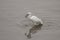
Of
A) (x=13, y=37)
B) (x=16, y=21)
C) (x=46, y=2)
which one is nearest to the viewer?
(x=13, y=37)

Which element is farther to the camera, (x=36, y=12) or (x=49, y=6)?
(x=49, y=6)

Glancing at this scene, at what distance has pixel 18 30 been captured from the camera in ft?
5.08

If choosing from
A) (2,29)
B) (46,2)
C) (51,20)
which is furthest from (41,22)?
(46,2)

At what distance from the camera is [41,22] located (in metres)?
1.61

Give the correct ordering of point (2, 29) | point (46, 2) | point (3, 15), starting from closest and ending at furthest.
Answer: point (2, 29), point (3, 15), point (46, 2)

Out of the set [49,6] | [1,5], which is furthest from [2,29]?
[49,6]

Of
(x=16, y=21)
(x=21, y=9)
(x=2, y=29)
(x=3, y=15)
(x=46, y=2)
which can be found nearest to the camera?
(x=2, y=29)

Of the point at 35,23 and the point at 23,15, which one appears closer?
the point at 35,23

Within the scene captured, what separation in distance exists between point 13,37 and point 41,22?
0.35 metres

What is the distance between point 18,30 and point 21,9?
0.45 metres

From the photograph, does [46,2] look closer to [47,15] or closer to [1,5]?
[47,15]

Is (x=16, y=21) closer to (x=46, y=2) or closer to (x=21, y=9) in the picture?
(x=21, y=9)

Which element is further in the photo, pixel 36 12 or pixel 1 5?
pixel 1 5

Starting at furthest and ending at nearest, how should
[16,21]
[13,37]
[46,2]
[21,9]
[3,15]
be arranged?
1. [46,2]
2. [21,9]
3. [3,15]
4. [16,21]
5. [13,37]
